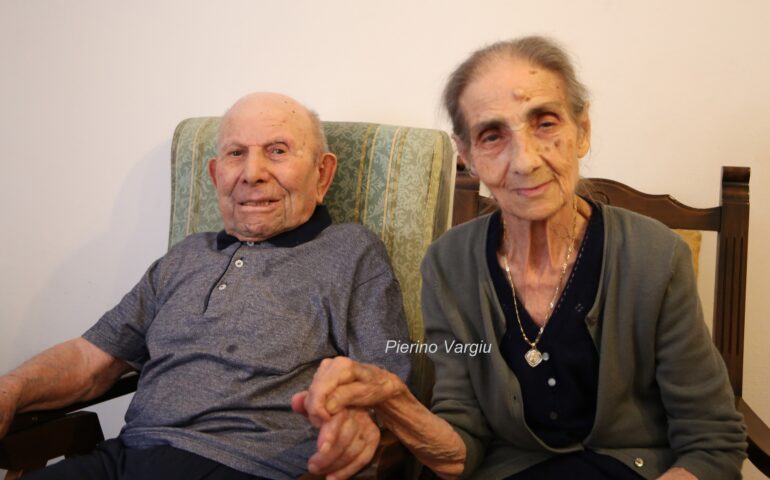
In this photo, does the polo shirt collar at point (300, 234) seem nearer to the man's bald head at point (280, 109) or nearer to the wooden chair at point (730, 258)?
the man's bald head at point (280, 109)

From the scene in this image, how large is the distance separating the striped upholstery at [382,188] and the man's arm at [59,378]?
420mm

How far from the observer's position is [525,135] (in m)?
1.14

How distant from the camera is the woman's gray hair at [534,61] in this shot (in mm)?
1169

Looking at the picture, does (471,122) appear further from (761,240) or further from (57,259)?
(57,259)

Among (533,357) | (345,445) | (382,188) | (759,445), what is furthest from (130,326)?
(759,445)

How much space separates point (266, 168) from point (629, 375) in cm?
94

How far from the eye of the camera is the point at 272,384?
4.51 ft

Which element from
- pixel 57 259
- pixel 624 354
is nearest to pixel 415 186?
pixel 624 354

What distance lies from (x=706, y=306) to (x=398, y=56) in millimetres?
1135

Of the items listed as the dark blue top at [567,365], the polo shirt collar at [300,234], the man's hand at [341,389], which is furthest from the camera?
the polo shirt collar at [300,234]

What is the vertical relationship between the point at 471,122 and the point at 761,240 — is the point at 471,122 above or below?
above

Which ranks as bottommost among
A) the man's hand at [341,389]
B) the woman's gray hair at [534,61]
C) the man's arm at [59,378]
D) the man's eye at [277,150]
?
the man's arm at [59,378]

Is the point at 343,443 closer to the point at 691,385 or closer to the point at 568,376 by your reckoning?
the point at 568,376

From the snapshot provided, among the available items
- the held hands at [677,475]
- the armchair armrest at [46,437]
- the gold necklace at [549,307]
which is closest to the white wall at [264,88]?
the gold necklace at [549,307]
